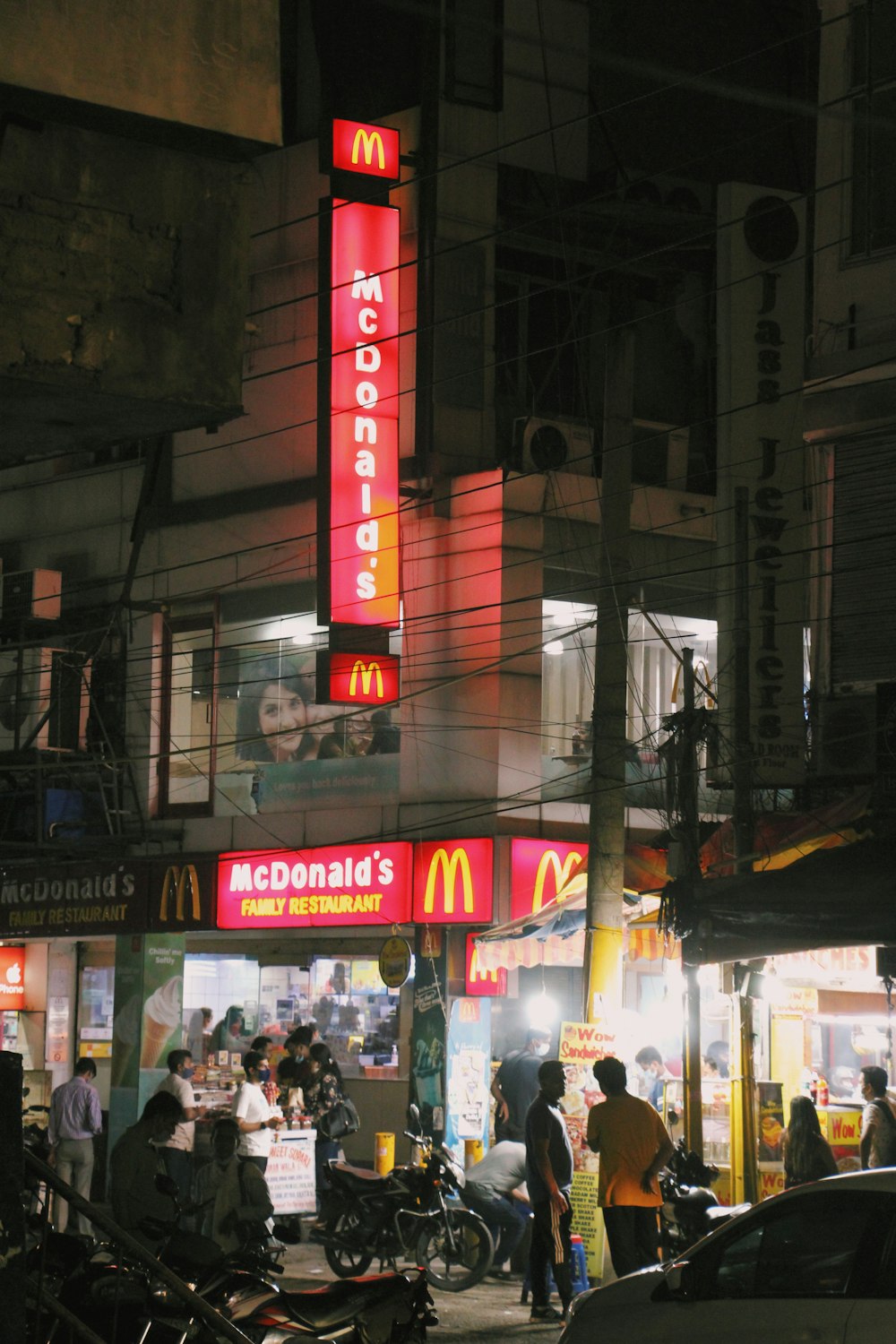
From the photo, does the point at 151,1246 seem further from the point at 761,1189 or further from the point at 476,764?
the point at 476,764

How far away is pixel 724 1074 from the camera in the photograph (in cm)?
2183

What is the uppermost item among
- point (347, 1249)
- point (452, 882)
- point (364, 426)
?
point (364, 426)

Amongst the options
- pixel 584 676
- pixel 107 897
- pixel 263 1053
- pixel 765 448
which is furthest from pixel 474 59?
→ pixel 263 1053

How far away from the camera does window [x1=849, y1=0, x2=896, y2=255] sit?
14320 mm

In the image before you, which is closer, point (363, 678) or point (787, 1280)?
point (787, 1280)

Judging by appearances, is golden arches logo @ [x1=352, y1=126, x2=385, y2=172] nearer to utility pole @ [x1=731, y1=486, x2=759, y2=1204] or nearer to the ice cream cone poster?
utility pole @ [x1=731, y1=486, x2=759, y2=1204]

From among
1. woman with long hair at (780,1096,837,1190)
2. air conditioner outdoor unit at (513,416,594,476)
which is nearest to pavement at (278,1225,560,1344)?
woman with long hair at (780,1096,837,1190)

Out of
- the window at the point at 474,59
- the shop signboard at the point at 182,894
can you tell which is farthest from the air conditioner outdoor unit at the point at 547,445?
the shop signboard at the point at 182,894

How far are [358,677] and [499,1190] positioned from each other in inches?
244

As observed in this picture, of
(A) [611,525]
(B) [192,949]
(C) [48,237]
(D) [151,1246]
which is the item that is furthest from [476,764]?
(C) [48,237]

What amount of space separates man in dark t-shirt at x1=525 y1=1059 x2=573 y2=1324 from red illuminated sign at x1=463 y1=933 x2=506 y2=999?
5.69 m

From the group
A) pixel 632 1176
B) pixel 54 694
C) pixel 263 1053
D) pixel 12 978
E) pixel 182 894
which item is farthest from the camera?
pixel 12 978

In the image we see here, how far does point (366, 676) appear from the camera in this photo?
Result: 63.8 feet

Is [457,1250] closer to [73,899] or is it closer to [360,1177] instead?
[360,1177]
